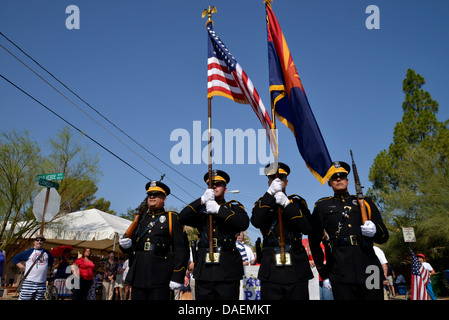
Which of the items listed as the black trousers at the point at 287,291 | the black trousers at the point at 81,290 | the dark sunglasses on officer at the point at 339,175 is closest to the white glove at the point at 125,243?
the black trousers at the point at 287,291

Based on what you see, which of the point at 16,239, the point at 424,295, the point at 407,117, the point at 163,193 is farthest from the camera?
the point at 407,117

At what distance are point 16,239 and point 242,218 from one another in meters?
20.2

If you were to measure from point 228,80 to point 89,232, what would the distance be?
509 inches

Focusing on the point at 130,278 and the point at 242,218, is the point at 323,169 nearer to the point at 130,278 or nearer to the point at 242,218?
the point at 242,218

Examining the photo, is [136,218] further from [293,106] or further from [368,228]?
[368,228]

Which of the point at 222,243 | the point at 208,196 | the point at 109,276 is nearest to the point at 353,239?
the point at 222,243

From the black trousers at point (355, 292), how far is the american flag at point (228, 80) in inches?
98.9

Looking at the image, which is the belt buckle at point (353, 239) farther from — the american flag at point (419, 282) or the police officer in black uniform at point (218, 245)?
the american flag at point (419, 282)

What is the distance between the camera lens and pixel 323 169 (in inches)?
199

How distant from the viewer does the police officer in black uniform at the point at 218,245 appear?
4523 mm

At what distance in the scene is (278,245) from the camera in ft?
14.9
